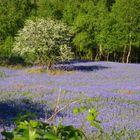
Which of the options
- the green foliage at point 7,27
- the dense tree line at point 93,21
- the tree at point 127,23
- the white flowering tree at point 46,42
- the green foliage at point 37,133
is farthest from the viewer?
the tree at point 127,23

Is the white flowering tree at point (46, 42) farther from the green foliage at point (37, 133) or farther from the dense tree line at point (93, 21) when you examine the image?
the green foliage at point (37, 133)

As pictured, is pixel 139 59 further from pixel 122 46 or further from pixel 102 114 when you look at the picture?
pixel 102 114

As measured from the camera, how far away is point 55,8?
66750 millimetres

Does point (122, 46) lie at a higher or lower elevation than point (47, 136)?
lower

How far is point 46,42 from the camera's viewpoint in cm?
3488

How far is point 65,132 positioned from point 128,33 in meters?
54.2

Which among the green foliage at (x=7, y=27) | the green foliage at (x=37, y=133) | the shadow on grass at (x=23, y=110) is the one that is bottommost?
the green foliage at (x=7, y=27)

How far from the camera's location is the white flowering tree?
114 feet

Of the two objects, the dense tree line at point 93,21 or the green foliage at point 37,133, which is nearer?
the green foliage at point 37,133

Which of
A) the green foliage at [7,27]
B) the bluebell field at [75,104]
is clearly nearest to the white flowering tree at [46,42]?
the bluebell field at [75,104]

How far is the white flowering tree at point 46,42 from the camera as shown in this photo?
114 feet

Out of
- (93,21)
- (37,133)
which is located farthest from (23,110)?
(93,21)

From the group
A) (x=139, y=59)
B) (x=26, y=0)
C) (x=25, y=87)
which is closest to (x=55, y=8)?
(x=26, y=0)

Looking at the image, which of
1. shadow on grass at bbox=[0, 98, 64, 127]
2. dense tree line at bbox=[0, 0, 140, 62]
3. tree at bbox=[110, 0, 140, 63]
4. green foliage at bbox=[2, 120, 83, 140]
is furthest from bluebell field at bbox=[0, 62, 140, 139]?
tree at bbox=[110, 0, 140, 63]
